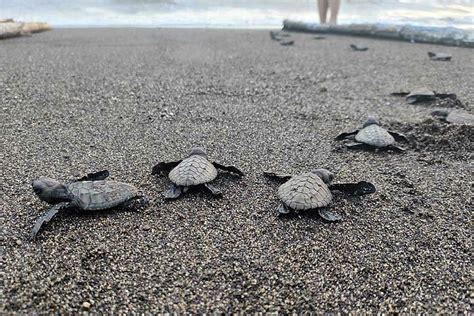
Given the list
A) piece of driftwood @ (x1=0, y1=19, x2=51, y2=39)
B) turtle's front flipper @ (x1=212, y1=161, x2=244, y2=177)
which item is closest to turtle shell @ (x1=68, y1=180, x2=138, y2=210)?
turtle's front flipper @ (x1=212, y1=161, x2=244, y2=177)

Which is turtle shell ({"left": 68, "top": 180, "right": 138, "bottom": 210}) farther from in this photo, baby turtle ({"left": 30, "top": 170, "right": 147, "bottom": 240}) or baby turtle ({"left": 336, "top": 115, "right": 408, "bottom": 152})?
baby turtle ({"left": 336, "top": 115, "right": 408, "bottom": 152})

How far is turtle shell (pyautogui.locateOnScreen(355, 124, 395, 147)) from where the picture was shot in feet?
9.98

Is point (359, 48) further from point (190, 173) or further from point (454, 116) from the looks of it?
point (190, 173)

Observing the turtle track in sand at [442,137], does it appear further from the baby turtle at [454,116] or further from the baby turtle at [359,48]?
the baby turtle at [359,48]

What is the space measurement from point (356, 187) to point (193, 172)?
2.92ft

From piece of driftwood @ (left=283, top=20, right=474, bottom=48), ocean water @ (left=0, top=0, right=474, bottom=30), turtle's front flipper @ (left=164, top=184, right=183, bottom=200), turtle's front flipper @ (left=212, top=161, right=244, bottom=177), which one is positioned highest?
ocean water @ (left=0, top=0, right=474, bottom=30)

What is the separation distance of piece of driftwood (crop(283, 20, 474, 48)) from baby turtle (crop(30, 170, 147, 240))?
6.35m

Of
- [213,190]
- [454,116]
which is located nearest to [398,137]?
[454,116]

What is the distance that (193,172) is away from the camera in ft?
8.08

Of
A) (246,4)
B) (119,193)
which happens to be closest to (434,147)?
(119,193)

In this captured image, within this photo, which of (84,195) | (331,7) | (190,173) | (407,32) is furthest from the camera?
(331,7)

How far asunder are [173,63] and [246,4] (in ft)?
23.9

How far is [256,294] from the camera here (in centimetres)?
174

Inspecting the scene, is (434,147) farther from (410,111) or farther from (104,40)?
(104,40)
